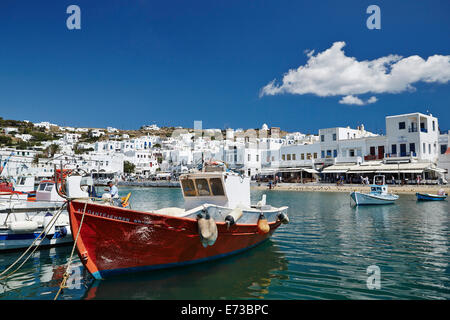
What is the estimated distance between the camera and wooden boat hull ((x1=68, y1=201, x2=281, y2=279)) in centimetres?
715

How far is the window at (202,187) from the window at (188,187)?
191mm

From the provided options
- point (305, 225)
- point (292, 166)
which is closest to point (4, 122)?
point (292, 166)

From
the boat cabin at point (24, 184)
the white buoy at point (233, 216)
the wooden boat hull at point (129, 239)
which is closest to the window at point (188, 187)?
the white buoy at point (233, 216)

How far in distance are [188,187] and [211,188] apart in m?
0.87

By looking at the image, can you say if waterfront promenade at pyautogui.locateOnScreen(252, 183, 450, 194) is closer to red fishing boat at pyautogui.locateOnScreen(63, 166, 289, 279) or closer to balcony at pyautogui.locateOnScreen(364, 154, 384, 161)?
balcony at pyautogui.locateOnScreen(364, 154, 384, 161)

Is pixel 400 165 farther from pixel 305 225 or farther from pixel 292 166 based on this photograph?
pixel 305 225

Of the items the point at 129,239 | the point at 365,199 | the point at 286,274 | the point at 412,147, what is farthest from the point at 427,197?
the point at 129,239

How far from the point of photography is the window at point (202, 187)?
9.91 metres

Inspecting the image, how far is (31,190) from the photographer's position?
63.6ft

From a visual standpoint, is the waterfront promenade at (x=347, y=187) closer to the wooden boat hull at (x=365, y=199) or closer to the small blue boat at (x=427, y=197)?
the small blue boat at (x=427, y=197)


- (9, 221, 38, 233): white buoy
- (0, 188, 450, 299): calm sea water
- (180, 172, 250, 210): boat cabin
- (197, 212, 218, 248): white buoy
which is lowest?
(0, 188, 450, 299): calm sea water

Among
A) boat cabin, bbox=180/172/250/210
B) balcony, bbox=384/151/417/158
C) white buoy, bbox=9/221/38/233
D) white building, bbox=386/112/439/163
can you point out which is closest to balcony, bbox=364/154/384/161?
balcony, bbox=384/151/417/158

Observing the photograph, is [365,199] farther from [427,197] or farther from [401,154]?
[401,154]
